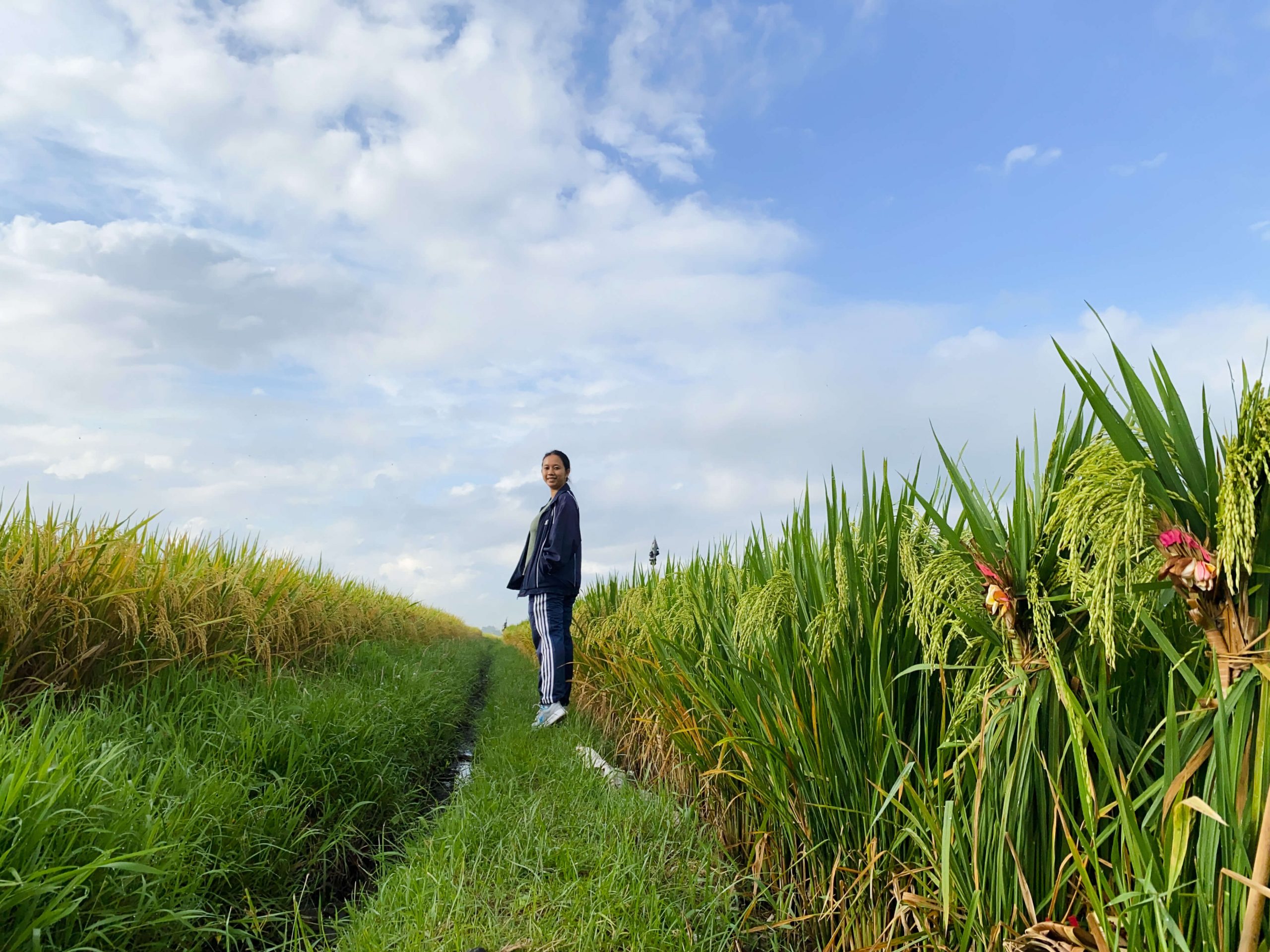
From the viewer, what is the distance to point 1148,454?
1.35 m

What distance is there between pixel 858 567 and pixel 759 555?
3.57 feet

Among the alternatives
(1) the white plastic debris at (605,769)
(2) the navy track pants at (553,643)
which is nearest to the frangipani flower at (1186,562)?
(1) the white plastic debris at (605,769)

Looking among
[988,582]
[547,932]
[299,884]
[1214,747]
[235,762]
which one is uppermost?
[988,582]

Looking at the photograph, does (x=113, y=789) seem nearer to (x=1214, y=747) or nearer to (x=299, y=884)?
(x=299, y=884)

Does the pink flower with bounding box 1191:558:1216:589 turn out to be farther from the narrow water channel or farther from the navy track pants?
the navy track pants

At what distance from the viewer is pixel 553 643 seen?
20.7ft

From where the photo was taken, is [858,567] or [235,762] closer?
[858,567]

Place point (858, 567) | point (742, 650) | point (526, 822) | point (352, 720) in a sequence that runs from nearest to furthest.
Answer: point (858, 567) → point (742, 650) → point (526, 822) → point (352, 720)

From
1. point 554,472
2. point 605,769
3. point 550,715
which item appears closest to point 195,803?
point 605,769

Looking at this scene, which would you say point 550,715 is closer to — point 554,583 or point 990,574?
point 554,583

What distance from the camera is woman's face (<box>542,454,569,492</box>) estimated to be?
6.67 metres

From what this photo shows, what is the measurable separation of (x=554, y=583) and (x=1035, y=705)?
16.9ft

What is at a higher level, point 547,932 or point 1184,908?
point 1184,908

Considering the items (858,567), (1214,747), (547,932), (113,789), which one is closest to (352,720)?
(113,789)
